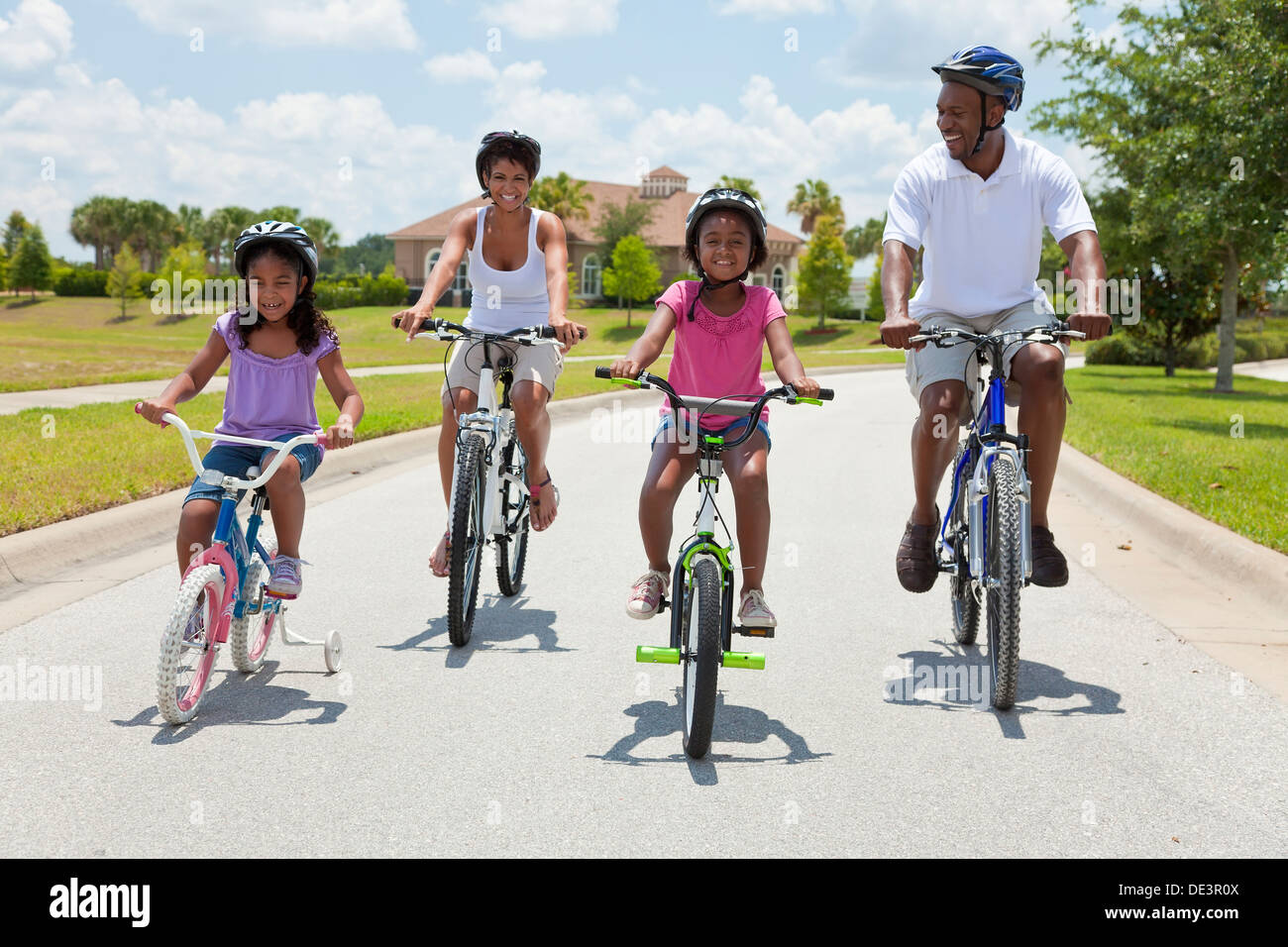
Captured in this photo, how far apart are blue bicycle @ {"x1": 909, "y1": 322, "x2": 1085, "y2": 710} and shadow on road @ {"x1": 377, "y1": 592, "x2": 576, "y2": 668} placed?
184 centimetres

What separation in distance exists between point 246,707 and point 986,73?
384 centimetres

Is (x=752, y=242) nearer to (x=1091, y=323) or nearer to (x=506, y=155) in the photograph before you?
(x=1091, y=323)

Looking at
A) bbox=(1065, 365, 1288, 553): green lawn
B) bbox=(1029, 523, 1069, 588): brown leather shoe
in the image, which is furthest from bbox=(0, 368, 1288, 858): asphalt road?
bbox=(1065, 365, 1288, 553): green lawn

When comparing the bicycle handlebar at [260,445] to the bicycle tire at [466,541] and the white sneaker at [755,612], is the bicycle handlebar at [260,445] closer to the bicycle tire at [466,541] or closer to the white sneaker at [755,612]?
the bicycle tire at [466,541]

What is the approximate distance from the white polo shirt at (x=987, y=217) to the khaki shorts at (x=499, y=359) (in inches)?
80.6

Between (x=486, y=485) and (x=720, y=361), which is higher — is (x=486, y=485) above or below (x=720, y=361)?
below

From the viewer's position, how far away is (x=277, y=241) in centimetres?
513

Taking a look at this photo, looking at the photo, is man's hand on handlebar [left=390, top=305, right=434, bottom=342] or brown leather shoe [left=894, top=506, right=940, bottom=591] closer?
brown leather shoe [left=894, top=506, right=940, bottom=591]

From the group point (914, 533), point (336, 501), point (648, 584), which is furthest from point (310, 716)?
point (336, 501)

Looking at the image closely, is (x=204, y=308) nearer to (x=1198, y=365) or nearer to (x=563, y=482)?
(x=1198, y=365)

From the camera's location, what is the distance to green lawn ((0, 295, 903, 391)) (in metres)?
22.9

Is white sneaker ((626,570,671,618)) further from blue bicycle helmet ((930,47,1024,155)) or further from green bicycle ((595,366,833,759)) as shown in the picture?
blue bicycle helmet ((930,47,1024,155))

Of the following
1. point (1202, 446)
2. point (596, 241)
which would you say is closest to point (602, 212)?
point (596, 241)

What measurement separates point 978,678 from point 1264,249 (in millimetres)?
15168
